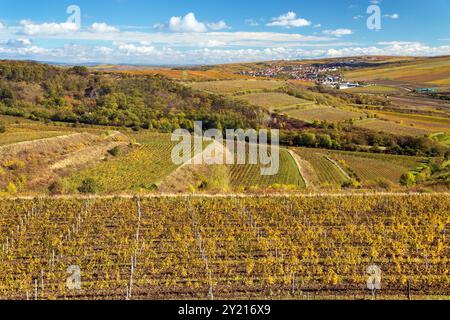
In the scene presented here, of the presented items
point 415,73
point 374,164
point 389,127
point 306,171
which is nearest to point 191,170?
point 306,171

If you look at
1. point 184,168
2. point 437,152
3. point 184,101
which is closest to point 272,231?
point 184,168

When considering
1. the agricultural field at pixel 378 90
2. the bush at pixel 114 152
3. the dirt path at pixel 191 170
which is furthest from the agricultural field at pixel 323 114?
the bush at pixel 114 152

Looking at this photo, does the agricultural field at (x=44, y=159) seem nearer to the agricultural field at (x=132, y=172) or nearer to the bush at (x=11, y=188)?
the bush at (x=11, y=188)

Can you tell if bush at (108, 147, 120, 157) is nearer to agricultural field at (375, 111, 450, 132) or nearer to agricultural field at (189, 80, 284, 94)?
agricultural field at (375, 111, 450, 132)

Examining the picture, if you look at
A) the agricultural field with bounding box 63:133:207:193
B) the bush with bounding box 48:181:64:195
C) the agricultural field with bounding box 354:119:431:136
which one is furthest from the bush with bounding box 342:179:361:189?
the agricultural field with bounding box 354:119:431:136

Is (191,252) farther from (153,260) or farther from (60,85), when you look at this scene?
(60,85)

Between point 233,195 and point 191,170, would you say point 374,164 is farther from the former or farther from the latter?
point 233,195
